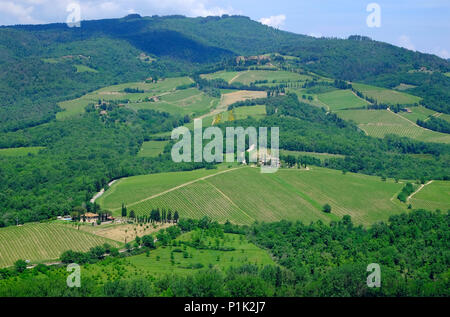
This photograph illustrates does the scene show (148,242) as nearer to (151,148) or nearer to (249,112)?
(151,148)

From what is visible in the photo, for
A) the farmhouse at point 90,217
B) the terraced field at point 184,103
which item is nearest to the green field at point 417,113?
the terraced field at point 184,103

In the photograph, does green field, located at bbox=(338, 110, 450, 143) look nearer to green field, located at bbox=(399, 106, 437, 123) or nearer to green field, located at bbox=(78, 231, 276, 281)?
green field, located at bbox=(399, 106, 437, 123)

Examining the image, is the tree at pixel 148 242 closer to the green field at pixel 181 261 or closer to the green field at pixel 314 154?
the green field at pixel 181 261

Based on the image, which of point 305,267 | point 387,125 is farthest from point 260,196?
point 387,125

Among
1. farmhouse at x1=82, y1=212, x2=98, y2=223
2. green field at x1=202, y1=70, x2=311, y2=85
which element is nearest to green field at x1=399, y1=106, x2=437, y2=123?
green field at x1=202, y1=70, x2=311, y2=85
